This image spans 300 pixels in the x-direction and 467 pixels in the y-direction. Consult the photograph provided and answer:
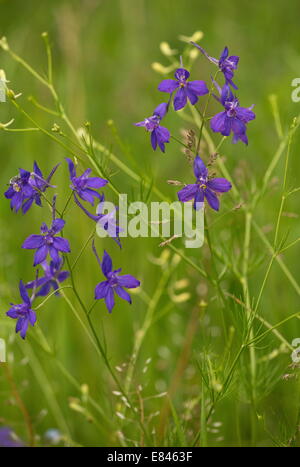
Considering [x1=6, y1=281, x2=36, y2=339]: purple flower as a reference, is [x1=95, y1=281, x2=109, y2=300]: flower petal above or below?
above

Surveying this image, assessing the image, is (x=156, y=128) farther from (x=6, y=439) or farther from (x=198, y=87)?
(x=6, y=439)

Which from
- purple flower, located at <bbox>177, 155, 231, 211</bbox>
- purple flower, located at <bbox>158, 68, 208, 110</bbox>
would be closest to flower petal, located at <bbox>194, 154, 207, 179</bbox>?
purple flower, located at <bbox>177, 155, 231, 211</bbox>

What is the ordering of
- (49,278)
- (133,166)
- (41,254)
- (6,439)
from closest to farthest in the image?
1. (41,254)
2. (49,278)
3. (133,166)
4. (6,439)

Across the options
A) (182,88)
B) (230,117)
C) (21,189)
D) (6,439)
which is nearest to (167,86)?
(182,88)


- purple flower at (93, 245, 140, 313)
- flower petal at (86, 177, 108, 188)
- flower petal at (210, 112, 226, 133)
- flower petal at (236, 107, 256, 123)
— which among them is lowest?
purple flower at (93, 245, 140, 313)

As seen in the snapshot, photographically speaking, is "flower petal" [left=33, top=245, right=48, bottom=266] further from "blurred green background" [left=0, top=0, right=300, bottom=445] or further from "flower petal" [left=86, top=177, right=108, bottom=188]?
"blurred green background" [left=0, top=0, right=300, bottom=445]

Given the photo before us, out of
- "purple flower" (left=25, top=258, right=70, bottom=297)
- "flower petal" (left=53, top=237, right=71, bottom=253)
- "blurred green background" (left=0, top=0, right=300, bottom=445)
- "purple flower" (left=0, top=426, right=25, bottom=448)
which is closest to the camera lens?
"flower petal" (left=53, top=237, right=71, bottom=253)
